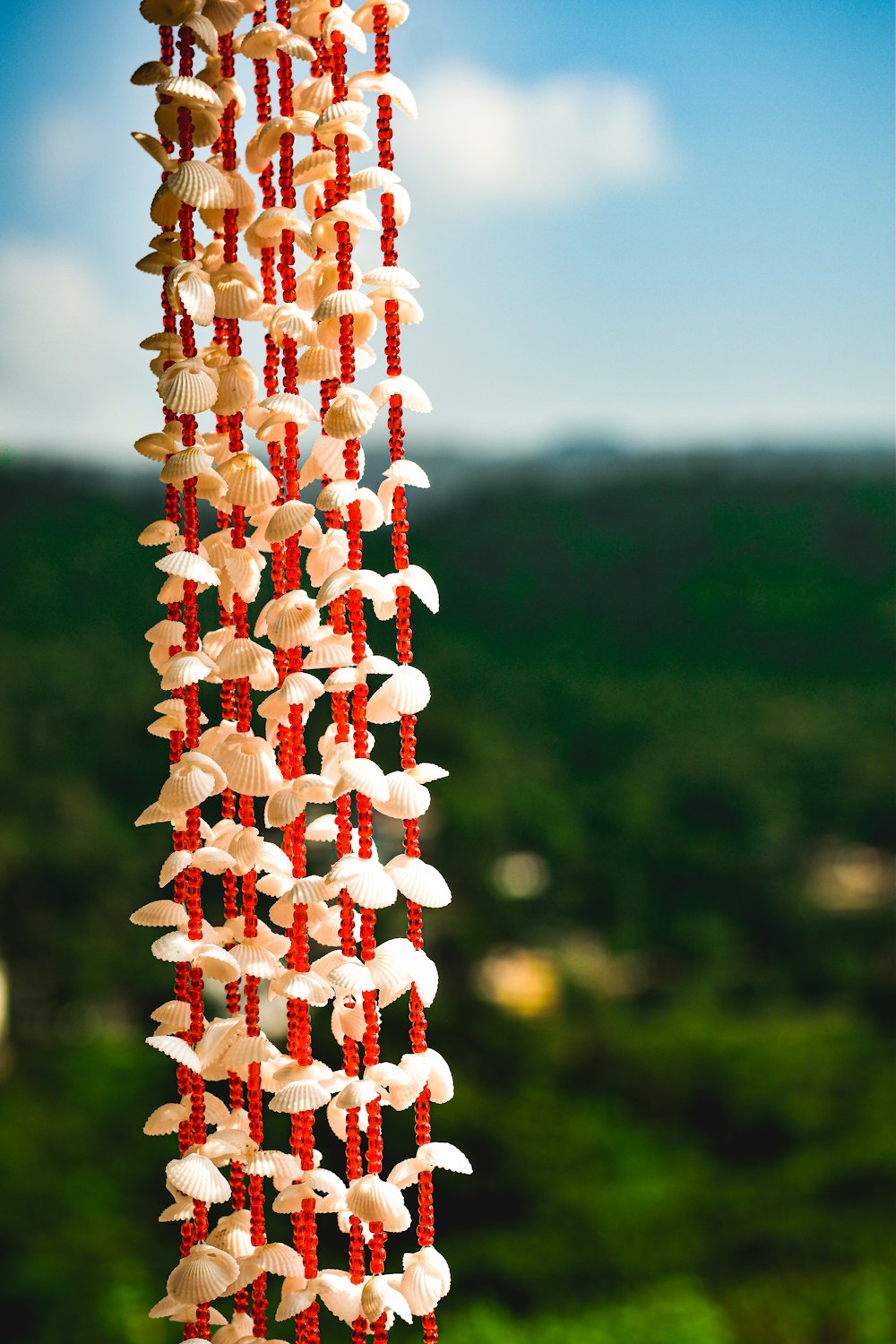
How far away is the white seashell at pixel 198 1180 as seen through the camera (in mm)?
490

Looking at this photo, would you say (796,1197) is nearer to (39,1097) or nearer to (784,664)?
(39,1097)

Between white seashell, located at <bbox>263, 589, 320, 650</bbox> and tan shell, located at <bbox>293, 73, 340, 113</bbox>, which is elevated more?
tan shell, located at <bbox>293, 73, 340, 113</bbox>

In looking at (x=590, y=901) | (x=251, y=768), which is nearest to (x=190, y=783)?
(x=251, y=768)

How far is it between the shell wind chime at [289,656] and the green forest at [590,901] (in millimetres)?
1745

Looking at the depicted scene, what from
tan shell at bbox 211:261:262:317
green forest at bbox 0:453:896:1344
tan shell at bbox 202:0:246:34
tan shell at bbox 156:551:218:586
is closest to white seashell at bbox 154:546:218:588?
tan shell at bbox 156:551:218:586

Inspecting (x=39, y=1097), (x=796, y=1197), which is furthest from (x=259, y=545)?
(x=39, y=1097)

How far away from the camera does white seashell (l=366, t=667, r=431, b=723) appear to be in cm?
50

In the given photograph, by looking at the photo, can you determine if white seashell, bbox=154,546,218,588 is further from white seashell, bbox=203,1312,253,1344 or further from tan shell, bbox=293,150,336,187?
white seashell, bbox=203,1312,253,1344

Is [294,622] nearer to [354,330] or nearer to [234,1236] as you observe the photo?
[354,330]

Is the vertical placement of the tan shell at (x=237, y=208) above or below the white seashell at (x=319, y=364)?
above

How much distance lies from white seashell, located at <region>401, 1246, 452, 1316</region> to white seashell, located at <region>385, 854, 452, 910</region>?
13 cm

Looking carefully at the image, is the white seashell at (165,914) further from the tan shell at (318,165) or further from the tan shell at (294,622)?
the tan shell at (318,165)

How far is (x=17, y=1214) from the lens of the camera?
9.61ft

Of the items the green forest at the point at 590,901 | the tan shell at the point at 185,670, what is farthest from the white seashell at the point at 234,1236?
the green forest at the point at 590,901
